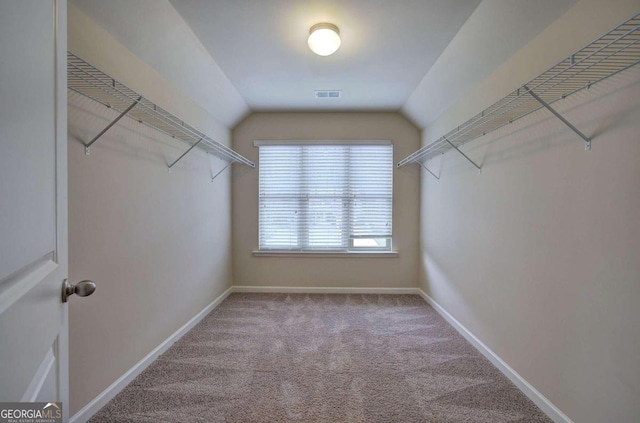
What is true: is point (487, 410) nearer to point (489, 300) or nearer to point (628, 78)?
point (489, 300)

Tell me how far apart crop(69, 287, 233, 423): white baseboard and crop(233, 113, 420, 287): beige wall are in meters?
1.26

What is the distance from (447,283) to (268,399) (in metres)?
2.10

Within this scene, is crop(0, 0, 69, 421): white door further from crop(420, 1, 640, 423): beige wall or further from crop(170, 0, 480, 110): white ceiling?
crop(420, 1, 640, 423): beige wall

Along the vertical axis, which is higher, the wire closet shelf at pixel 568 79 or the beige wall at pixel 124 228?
the wire closet shelf at pixel 568 79

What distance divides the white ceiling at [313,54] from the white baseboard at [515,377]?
2.13 metres

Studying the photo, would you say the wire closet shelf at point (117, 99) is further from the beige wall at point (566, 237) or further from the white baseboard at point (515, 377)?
the white baseboard at point (515, 377)

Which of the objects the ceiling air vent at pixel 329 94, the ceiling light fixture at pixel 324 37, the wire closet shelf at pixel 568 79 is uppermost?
the ceiling air vent at pixel 329 94

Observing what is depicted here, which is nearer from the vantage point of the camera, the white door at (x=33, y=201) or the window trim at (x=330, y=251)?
the white door at (x=33, y=201)

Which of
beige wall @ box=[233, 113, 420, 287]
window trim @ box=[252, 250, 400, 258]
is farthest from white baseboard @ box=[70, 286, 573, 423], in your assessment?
window trim @ box=[252, 250, 400, 258]

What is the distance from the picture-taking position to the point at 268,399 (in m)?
1.73

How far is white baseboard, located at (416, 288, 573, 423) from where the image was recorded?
1554 millimetres

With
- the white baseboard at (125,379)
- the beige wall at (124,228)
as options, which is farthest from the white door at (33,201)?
the white baseboard at (125,379)

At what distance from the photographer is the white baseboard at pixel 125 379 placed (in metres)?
1.52

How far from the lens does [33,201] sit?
636mm
